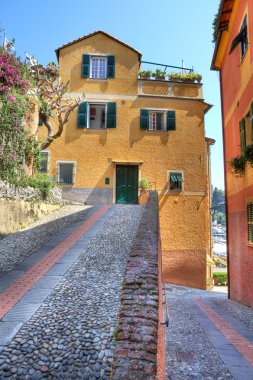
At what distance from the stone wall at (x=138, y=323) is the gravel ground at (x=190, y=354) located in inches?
73.8

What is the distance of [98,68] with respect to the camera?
17.5 meters

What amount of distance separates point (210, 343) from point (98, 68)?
16119 millimetres

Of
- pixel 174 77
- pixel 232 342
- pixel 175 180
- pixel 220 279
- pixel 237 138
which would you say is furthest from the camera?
pixel 220 279

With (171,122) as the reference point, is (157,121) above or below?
above

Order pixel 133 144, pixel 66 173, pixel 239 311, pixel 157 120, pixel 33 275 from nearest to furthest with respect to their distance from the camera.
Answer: pixel 33 275 → pixel 239 311 → pixel 66 173 → pixel 133 144 → pixel 157 120

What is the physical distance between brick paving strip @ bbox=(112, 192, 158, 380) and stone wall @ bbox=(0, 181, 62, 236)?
17.4ft

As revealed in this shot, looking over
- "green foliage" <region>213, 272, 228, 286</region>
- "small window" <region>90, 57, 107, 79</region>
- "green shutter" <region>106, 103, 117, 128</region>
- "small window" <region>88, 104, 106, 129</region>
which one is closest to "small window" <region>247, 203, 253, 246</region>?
"green shutter" <region>106, 103, 117, 128</region>

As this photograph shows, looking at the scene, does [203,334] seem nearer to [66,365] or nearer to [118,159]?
[66,365]

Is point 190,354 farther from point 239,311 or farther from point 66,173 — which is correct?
point 66,173

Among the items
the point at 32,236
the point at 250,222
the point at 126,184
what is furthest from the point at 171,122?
the point at 32,236

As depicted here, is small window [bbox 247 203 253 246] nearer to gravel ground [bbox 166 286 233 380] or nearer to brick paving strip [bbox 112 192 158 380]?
gravel ground [bbox 166 286 233 380]

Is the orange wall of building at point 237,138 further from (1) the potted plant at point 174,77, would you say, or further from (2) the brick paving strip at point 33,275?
(2) the brick paving strip at point 33,275

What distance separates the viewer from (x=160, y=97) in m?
17.5

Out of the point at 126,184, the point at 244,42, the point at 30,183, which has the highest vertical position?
the point at 244,42
